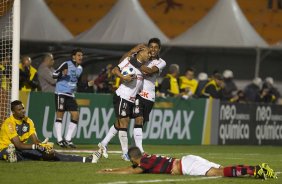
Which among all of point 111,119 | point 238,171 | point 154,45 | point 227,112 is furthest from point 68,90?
point 238,171

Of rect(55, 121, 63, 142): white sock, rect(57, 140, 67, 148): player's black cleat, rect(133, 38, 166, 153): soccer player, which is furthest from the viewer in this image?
rect(55, 121, 63, 142): white sock

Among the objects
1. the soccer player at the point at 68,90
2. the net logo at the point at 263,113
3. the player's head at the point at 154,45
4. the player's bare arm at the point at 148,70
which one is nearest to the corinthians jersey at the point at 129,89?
the player's bare arm at the point at 148,70

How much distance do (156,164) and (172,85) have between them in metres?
11.3

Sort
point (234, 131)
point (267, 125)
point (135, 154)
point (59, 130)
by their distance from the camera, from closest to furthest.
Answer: point (135, 154) → point (59, 130) → point (234, 131) → point (267, 125)

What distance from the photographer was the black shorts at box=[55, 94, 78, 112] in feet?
68.6

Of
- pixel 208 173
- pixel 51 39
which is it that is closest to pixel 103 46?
pixel 51 39

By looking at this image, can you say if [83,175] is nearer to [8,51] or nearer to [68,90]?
[8,51]

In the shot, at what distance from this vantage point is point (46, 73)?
74.2ft

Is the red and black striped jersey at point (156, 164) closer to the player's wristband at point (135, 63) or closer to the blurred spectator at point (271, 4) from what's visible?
the player's wristband at point (135, 63)

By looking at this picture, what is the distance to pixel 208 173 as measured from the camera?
42.4 feet

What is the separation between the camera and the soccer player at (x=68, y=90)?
20.7m

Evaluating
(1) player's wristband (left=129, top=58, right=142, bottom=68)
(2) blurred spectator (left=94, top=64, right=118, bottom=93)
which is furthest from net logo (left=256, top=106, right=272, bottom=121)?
(1) player's wristband (left=129, top=58, right=142, bottom=68)

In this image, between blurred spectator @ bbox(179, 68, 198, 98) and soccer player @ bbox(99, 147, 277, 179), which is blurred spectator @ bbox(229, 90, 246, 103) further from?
soccer player @ bbox(99, 147, 277, 179)

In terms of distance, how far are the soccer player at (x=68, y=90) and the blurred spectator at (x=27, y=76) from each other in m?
1.04
